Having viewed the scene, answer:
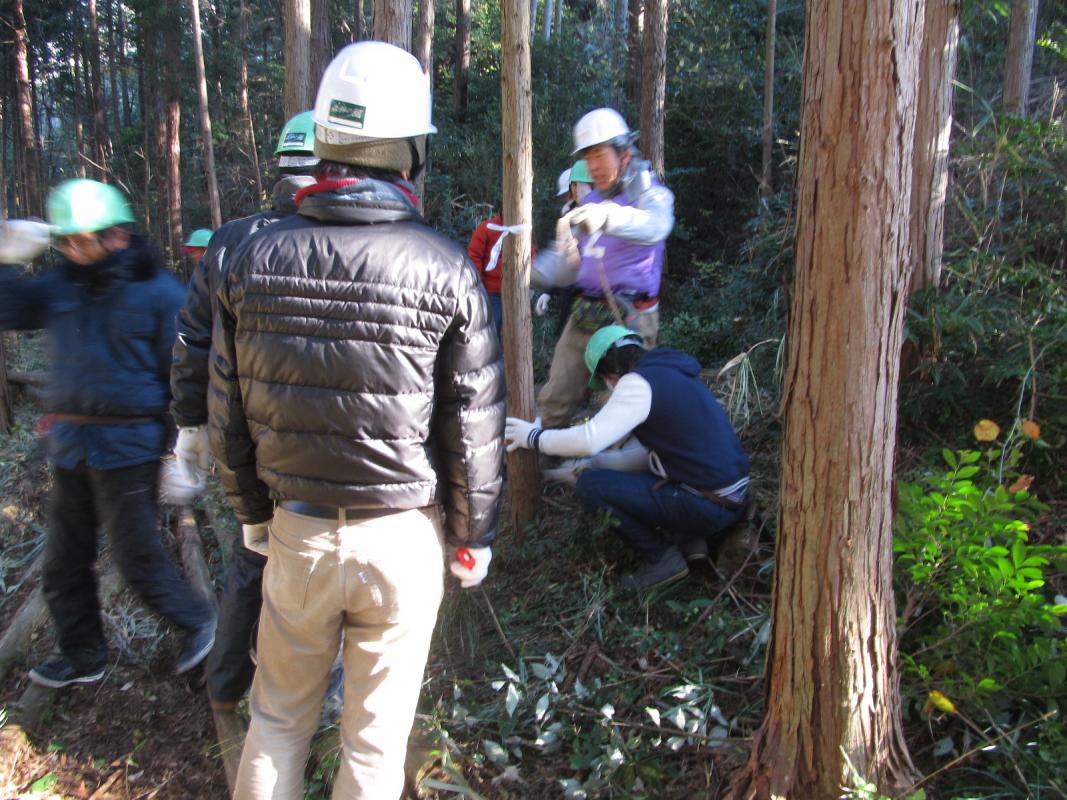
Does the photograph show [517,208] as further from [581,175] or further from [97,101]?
[97,101]

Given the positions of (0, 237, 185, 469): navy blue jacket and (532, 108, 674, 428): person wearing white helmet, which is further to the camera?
(532, 108, 674, 428): person wearing white helmet

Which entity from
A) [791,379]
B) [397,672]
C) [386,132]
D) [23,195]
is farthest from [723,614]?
[23,195]

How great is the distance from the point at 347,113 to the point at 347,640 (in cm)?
145

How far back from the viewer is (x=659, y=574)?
12.5 feet

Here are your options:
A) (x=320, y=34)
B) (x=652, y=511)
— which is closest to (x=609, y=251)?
(x=652, y=511)

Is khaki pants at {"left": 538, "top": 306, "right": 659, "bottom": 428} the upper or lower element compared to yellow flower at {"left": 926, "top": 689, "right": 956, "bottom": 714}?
upper

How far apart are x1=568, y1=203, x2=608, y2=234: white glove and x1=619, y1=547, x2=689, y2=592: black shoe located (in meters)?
1.66

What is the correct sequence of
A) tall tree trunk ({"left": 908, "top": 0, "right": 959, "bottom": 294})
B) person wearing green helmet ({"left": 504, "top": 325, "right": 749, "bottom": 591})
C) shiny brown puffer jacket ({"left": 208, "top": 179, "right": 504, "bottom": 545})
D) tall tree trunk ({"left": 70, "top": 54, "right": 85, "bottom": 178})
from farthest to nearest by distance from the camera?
tall tree trunk ({"left": 70, "top": 54, "right": 85, "bottom": 178}) → tall tree trunk ({"left": 908, "top": 0, "right": 959, "bottom": 294}) → person wearing green helmet ({"left": 504, "top": 325, "right": 749, "bottom": 591}) → shiny brown puffer jacket ({"left": 208, "top": 179, "right": 504, "bottom": 545})

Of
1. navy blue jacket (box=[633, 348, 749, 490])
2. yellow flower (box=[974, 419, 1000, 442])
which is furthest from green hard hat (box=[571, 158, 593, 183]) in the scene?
yellow flower (box=[974, 419, 1000, 442])

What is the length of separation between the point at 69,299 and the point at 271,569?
1769 mm

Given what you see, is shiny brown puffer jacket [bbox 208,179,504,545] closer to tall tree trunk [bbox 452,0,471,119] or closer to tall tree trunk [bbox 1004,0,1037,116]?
tall tree trunk [bbox 1004,0,1037,116]

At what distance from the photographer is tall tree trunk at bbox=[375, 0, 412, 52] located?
4.54 meters

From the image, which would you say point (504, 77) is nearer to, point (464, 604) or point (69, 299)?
point (69, 299)

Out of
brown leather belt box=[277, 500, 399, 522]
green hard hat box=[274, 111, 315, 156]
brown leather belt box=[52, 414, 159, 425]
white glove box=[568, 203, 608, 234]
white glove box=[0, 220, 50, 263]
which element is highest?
green hard hat box=[274, 111, 315, 156]
